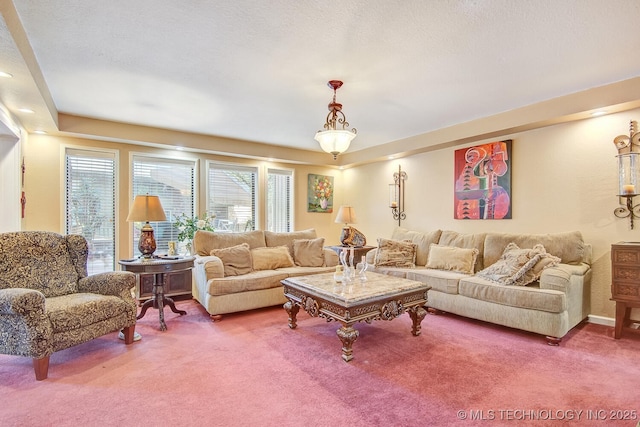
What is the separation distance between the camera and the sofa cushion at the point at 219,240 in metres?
4.14

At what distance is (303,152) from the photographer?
5945 millimetres

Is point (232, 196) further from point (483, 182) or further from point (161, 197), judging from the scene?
point (483, 182)

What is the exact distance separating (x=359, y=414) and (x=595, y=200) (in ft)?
11.2

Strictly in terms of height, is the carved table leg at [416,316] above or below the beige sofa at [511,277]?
below

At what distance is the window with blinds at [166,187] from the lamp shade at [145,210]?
1.46m

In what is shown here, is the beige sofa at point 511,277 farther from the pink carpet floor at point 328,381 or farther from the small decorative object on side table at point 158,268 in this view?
the small decorative object on side table at point 158,268

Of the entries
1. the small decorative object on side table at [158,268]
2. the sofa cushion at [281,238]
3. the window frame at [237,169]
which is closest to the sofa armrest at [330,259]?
the sofa cushion at [281,238]

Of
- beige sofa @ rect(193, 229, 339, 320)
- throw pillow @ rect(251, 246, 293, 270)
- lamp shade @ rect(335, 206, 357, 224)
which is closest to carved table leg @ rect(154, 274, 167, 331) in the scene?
beige sofa @ rect(193, 229, 339, 320)

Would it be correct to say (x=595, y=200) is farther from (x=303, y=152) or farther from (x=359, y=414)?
(x=303, y=152)

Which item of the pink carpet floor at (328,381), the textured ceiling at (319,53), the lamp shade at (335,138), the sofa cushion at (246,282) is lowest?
the pink carpet floor at (328,381)

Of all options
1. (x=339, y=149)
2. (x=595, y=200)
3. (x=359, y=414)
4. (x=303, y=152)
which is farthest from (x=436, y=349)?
(x=303, y=152)

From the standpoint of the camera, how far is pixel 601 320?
11.0 ft

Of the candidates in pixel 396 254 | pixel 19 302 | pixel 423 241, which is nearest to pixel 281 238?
pixel 396 254

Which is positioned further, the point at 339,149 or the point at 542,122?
the point at 542,122
